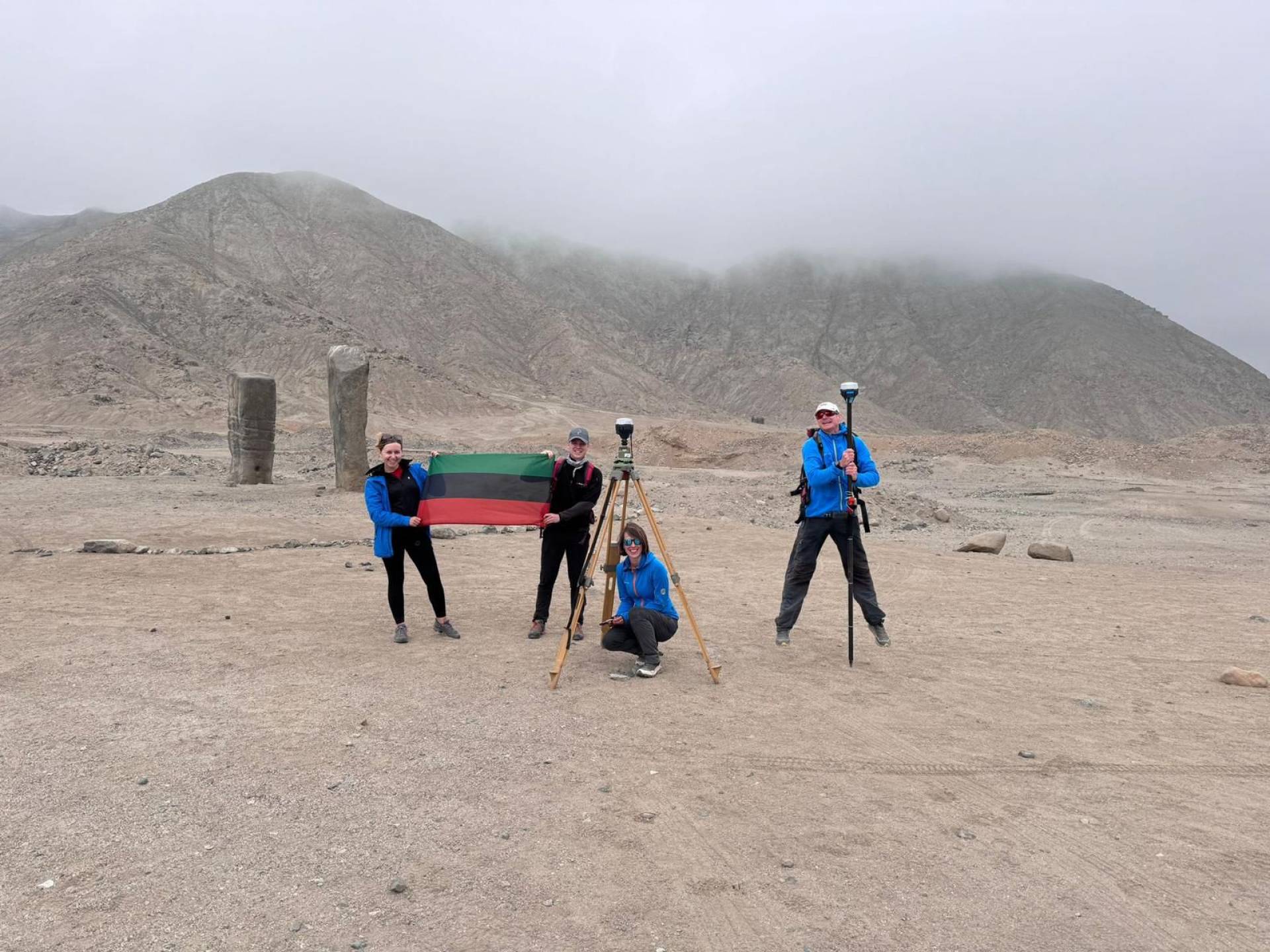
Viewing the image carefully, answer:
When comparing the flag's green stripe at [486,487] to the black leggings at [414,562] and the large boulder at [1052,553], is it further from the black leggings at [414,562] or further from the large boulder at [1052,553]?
the large boulder at [1052,553]

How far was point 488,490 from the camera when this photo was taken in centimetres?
727

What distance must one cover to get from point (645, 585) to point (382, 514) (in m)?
2.21

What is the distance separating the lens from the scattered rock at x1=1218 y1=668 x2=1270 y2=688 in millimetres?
6559

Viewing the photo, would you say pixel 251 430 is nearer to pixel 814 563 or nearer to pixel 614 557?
pixel 614 557

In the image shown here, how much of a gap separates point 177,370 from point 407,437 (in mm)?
17959

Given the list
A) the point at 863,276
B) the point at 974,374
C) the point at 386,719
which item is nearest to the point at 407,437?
the point at 386,719

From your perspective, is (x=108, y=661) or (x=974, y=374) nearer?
(x=108, y=661)

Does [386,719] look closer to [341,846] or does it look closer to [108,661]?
[341,846]

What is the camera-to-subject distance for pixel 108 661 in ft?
21.4

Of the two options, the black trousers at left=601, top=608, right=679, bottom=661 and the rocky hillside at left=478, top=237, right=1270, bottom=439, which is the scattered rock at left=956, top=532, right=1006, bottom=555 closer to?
the black trousers at left=601, top=608, right=679, bottom=661

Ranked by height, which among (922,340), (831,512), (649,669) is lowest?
(649,669)

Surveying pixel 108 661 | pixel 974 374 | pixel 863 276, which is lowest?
pixel 108 661

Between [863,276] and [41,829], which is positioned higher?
[863,276]

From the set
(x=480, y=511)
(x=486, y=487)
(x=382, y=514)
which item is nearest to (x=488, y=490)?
(x=486, y=487)
